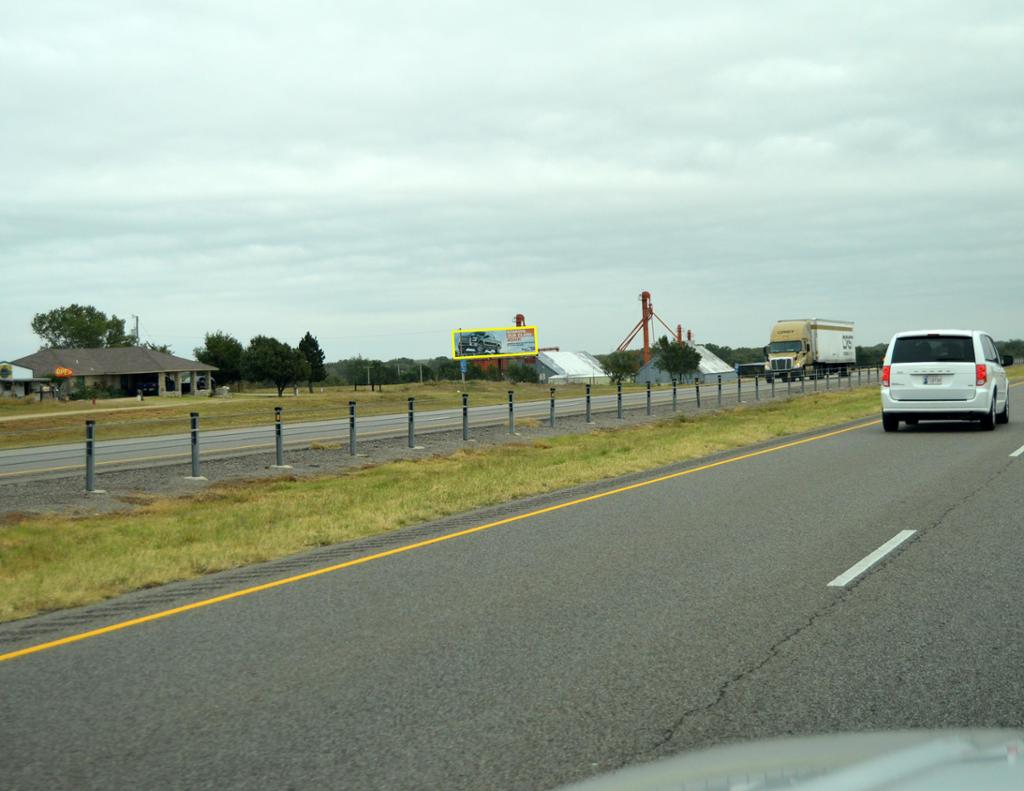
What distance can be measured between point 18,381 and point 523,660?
88.9 meters

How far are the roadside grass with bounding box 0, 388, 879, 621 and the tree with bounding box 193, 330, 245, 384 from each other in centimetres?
8272

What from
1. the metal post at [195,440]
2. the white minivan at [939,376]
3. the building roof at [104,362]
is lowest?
the metal post at [195,440]

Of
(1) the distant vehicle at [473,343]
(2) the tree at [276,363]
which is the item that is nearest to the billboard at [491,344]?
(1) the distant vehicle at [473,343]

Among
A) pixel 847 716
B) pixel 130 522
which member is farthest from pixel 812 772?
pixel 130 522

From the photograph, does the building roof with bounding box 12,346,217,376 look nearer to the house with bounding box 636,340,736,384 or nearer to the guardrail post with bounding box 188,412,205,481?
the house with bounding box 636,340,736,384

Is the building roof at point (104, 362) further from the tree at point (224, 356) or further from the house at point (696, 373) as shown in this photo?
the house at point (696, 373)

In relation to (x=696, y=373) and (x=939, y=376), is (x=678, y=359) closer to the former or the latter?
(x=696, y=373)

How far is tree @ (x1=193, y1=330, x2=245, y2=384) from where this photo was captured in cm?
10312

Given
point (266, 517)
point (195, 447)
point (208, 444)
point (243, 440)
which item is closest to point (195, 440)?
point (195, 447)

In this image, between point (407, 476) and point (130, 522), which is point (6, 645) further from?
point (407, 476)

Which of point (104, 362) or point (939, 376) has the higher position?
point (104, 362)

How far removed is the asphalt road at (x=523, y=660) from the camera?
4.70 metres

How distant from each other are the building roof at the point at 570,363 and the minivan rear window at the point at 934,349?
12466 cm

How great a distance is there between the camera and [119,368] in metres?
88.3
